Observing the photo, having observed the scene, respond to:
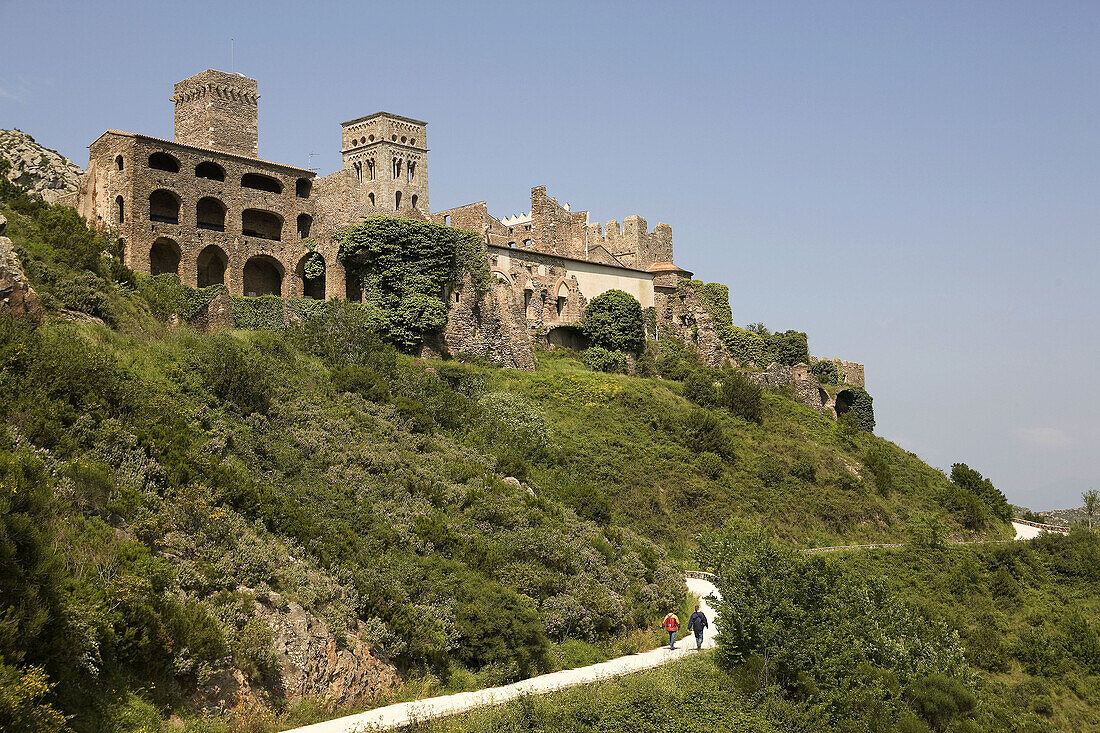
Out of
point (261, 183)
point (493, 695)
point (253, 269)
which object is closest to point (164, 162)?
point (261, 183)

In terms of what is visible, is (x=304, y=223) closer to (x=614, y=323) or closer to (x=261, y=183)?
(x=261, y=183)

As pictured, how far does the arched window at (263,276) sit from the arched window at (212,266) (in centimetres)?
106

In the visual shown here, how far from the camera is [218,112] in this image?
46062 millimetres

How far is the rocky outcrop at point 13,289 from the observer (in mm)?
19172

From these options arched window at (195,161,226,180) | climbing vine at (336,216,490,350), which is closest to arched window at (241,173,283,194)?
arched window at (195,161,226,180)

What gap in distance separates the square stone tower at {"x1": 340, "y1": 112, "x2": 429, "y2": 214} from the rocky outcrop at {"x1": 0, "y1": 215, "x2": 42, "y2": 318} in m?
34.4

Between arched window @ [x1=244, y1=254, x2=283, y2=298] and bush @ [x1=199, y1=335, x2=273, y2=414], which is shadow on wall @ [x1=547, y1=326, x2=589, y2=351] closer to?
arched window @ [x1=244, y1=254, x2=283, y2=298]

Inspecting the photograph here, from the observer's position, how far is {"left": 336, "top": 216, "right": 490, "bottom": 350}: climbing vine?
39.9 m

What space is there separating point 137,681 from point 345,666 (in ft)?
12.5

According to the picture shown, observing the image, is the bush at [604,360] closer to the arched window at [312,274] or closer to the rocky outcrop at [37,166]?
the arched window at [312,274]

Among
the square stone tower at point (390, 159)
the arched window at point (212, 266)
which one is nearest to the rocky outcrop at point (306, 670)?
the arched window at point (212, 266)

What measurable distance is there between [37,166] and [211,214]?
483 inches

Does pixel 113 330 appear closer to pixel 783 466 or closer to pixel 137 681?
pixel 137 681

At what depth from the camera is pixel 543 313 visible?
49.9 metres
